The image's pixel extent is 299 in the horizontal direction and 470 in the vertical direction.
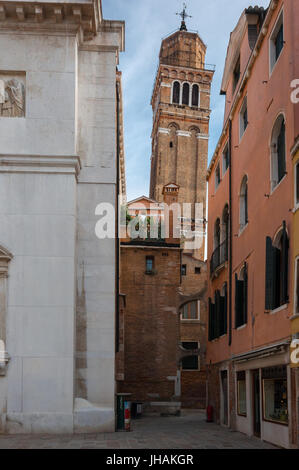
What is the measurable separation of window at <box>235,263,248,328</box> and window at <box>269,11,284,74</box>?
595 centimetres

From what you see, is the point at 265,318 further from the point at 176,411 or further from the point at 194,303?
the point at 194,303

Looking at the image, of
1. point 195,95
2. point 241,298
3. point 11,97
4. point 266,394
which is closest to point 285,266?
point 266,394

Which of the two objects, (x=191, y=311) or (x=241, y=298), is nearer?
(x=241, y=298)

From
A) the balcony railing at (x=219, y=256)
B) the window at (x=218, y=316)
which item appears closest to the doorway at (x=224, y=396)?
the window at (x=218, y=316)

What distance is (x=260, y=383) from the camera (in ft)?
53.0

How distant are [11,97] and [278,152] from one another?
7.10m

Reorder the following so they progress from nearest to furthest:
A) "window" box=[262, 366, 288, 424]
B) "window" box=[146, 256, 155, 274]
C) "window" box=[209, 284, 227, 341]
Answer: "window" box=[262, 366, 288, 424] → "window" box=[209, 284, 227, 341] → "window" box=[146, 256, 155, 274]

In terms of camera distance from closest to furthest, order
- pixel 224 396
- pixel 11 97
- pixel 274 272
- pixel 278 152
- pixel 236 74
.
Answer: pixel 274 272 → pixel 278 152 → pixel 11 97 → pixel 224 396 → pixel 236 74

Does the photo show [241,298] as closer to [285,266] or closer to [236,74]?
[285,266]

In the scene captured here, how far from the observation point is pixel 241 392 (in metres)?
19.1

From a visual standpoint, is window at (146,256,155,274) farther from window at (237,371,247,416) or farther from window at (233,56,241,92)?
window at (237,371,247,416)

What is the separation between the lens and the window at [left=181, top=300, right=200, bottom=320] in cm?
4809

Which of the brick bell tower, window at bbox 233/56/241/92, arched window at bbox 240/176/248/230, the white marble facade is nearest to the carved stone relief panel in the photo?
the white marble facade

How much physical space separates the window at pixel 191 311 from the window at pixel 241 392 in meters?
28.5
